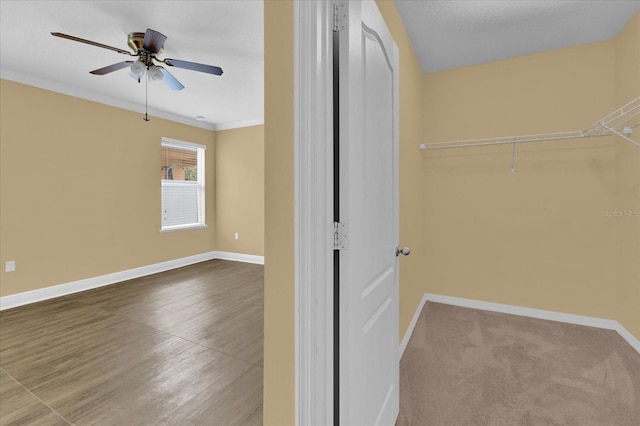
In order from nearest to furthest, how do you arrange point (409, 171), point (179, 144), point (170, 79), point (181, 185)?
point (409, 171), point (170, 79), point (179, 144), point (181, 185)

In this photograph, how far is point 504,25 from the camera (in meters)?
2.40

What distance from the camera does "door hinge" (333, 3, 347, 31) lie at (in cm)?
97

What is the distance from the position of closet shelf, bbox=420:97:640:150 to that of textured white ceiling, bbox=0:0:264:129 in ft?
6.96

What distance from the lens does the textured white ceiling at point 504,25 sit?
2.15 m

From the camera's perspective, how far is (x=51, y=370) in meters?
2.09

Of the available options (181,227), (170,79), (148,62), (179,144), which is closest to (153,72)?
(148,62)

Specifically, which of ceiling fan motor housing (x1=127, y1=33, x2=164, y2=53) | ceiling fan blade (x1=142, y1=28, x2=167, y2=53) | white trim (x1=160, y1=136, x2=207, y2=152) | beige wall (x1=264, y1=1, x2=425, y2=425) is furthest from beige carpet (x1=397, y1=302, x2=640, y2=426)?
white trim (x1=160, y1=136, x2=207, y2=152)

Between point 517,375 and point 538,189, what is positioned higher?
point 538,189

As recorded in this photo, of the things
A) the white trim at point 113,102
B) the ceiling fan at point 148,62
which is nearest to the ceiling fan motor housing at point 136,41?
the ceiling fan at point 148,62

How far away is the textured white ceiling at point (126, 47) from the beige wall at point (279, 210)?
5.02 feet

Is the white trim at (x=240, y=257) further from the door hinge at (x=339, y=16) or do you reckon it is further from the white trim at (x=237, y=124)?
the door hinge at (x=339, y=16)

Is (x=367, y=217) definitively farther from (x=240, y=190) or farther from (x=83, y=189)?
(x=240, y=190)

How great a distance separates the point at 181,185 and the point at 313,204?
16.5 ft

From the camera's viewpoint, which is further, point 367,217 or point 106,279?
point 106,279
